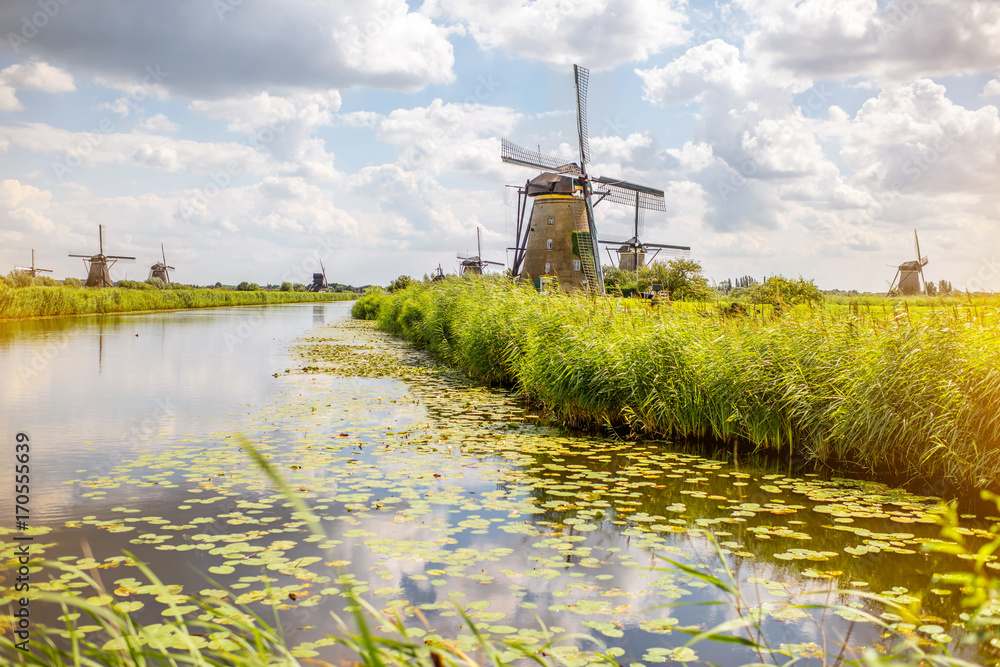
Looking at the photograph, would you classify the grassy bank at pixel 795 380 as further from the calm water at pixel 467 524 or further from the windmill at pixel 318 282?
the windmill at pixel 318 282

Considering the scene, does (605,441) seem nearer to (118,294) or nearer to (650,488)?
(650,488)

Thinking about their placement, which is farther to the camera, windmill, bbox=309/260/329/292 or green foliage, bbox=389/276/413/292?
windmill, bbox=309/260/329/292

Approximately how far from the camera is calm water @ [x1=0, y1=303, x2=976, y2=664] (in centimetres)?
365

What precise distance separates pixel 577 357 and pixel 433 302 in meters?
10.8

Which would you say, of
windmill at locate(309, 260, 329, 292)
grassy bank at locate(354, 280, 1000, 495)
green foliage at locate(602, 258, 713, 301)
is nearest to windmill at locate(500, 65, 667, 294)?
green foliage at locate(602, 258, 713, 301)

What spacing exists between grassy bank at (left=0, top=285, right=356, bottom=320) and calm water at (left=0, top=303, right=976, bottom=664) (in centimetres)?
2390

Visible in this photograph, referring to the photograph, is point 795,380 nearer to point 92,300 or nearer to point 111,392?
point 111,392

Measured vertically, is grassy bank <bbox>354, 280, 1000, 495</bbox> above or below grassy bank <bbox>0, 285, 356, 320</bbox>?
below

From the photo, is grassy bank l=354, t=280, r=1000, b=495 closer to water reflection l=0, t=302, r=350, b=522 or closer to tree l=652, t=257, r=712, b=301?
water reflection l=0, t=302, r=350, b=522

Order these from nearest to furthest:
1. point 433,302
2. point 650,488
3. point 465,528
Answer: point 465,528 < point 650,488 < point 433,302

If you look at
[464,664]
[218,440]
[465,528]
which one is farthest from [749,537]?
[218,440]

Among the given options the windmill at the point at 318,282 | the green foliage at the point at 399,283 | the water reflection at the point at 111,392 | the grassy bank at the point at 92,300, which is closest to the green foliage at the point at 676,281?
the water reflection at the point at 111,392

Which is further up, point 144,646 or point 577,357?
point 577,357

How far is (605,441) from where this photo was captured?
809 cm
